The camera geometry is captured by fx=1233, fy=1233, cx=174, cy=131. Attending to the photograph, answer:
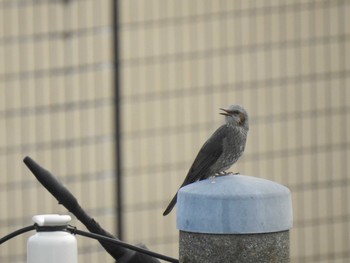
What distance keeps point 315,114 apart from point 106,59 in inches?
58.8

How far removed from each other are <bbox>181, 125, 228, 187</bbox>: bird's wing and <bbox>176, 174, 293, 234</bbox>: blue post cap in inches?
59.0

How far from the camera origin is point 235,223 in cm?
243

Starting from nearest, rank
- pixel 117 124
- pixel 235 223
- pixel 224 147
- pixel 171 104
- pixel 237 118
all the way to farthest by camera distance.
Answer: pixel 235 223
pixel 237 118
pixel 224 147
pixel 117 124
pixel 171 104

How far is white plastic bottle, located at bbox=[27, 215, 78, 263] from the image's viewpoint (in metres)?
2.48

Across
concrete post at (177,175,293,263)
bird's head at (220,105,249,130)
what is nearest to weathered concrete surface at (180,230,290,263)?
concrete post at (177,175,293,263)

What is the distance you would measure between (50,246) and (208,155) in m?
1.86

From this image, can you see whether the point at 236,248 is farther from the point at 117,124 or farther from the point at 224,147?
the point at 117,124

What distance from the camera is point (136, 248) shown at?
2.72 m

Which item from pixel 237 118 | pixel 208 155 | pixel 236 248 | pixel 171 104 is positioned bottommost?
pixel 236 248

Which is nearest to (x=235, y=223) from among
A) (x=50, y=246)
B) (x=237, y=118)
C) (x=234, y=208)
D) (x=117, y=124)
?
(x=234, y=208)

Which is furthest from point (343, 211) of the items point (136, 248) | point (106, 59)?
point (136, 248)

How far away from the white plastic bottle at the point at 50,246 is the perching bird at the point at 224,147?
5.19 feet

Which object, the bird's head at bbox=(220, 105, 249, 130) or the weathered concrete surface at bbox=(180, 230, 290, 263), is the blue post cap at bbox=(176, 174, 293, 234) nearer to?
the weathered concrete surface at bbox=(180, 230, 290, 263)

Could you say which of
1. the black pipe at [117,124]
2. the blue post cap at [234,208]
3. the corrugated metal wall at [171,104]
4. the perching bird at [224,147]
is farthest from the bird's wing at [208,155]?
the corrugated metal wall at [171,104]
